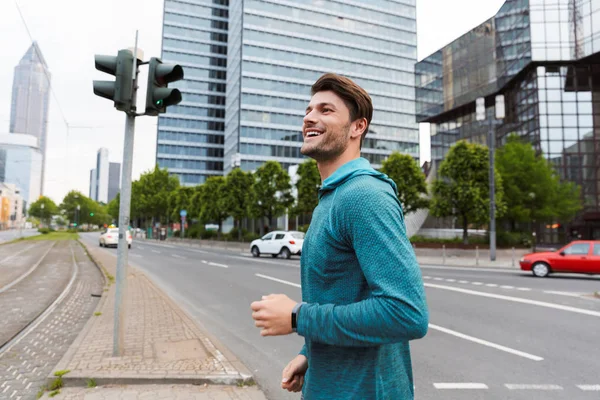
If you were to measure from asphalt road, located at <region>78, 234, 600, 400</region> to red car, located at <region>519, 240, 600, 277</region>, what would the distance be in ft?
12.4

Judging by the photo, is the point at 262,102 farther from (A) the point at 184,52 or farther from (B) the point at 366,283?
(B) the point at 366,283

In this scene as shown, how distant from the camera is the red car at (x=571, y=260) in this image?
13789 mm

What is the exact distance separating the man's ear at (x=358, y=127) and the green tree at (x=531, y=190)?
29.0 metres

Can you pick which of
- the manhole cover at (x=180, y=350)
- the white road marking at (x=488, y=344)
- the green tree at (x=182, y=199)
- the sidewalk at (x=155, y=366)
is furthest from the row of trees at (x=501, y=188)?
the green tree at (x=182, y=199)

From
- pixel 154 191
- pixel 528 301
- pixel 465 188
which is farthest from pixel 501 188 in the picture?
pixel 154 191

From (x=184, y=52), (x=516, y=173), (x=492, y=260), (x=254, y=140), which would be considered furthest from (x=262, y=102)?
(x=492, y=260)

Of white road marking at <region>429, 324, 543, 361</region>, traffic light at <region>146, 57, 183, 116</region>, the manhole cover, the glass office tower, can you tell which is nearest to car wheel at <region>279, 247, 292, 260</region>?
white road marking at <region>429, 324, 543, 361</region>

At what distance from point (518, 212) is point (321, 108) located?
96.0ft

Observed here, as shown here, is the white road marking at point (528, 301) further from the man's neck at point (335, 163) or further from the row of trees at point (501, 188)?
the row of trees at point (501, 188)

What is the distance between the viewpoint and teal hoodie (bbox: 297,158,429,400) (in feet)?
3.64

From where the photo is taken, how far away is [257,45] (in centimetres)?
7356

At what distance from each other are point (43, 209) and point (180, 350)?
10761cm

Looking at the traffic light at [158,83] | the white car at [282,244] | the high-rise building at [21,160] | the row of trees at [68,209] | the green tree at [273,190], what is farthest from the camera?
the row of trees at [68,209]

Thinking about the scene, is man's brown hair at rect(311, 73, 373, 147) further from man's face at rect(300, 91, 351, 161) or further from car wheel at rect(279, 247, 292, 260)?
car wheel at rect(279, 247, 292, 260)
